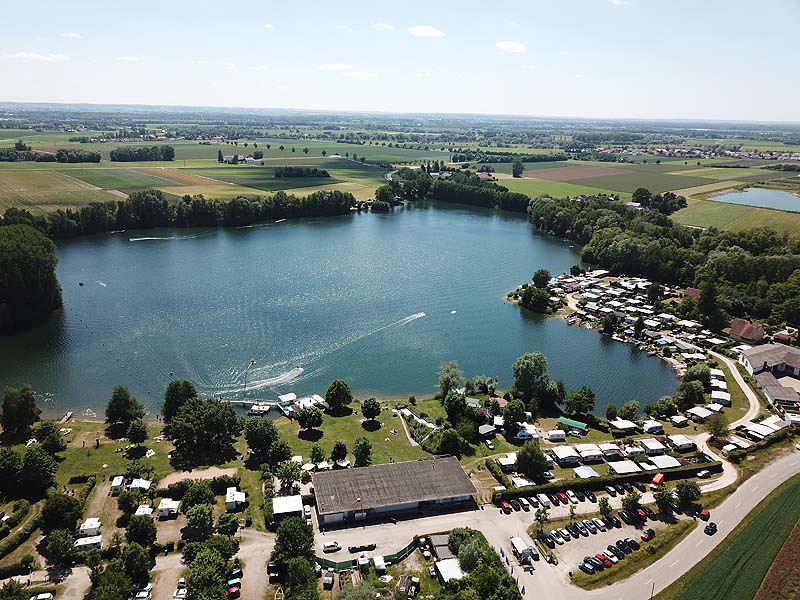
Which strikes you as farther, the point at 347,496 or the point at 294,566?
the point at 347,496

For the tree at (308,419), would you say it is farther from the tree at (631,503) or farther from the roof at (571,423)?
the tree at (631,503)

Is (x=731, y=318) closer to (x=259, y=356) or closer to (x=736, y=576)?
(x=736, y=576)

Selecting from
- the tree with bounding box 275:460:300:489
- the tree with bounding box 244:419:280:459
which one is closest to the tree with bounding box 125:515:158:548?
the tree with bounding box 275:460:300:489

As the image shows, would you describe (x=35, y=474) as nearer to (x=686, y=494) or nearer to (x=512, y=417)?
(x=512, y=417)

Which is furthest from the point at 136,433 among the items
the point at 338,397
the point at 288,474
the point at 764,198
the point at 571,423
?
the point at 764,198

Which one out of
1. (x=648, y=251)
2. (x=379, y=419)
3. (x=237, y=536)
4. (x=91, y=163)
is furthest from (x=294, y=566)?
(x=91, y=163)
